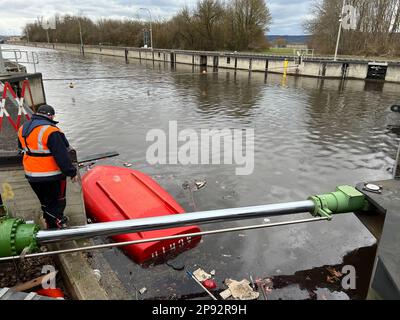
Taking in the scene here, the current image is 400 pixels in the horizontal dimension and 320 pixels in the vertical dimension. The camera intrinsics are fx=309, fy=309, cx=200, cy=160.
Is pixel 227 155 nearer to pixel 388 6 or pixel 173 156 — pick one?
pixel 173 156

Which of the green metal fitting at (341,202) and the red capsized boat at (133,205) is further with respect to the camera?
the red capsized boat at (133,205)

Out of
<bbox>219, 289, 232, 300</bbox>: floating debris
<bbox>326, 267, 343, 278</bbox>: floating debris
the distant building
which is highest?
the distant building

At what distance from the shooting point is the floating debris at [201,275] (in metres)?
4.88

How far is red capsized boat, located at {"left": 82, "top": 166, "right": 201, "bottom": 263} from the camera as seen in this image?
17.1 ft

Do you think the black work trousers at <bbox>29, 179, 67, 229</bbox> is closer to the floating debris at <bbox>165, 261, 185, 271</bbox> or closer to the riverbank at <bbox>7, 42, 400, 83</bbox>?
the floating debris at <bbox>165, 261, 185, 271</bbox>

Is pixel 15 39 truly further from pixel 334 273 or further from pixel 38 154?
pixel 334 273

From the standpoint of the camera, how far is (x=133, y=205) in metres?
5.82

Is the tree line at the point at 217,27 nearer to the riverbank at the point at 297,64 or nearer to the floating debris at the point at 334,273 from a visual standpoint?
the riverbank at the point at 297,64

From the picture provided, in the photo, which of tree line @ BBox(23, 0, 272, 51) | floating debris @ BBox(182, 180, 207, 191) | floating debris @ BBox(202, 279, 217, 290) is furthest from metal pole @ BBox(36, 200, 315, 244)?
tree line @ BBox(23, 0, 272, 51)

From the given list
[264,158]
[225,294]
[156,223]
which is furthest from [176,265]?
Answer: [264,158]

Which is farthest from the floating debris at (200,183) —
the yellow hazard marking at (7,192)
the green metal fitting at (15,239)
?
the green metal fitting at (15,239)

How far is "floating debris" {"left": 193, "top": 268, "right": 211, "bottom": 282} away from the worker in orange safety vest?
246cm

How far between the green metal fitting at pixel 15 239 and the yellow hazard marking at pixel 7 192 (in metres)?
1.05

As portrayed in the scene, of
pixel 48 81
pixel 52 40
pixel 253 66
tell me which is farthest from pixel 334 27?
pixel 52 40
